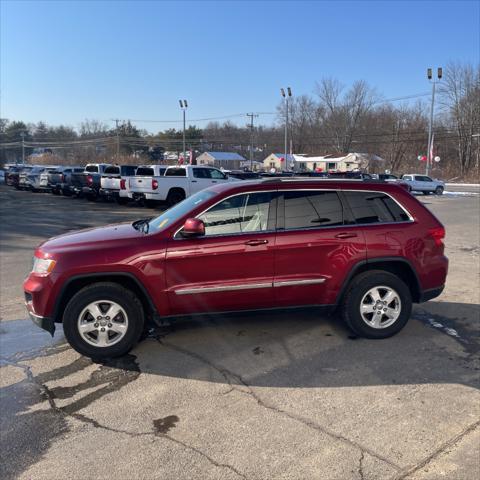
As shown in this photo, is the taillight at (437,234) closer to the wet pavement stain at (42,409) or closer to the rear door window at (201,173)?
the wet pavement stain at (42,409)

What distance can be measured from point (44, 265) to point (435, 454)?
3.58 meters

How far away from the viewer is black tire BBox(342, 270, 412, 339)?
4809mm

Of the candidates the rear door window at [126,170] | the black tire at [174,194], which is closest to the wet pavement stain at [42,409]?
the black tire at [174,194]

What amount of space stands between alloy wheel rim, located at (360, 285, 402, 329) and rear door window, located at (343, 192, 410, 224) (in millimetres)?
742

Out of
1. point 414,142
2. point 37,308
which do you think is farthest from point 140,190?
point 414,142

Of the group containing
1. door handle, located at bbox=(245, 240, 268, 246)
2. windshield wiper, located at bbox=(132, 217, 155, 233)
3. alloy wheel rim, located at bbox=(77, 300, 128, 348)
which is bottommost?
alloy wheel rim, located at bbox=(77, 300, 128, 348)

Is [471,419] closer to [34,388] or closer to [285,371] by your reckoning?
[285,371]

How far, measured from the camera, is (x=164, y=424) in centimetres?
333

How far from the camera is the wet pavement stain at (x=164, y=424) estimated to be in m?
3.25

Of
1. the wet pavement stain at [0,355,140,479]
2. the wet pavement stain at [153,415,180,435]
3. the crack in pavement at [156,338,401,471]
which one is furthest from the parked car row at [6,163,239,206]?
the wet pavement stain at [153,415,180,435]

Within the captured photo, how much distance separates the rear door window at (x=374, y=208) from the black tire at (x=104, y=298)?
247 cm

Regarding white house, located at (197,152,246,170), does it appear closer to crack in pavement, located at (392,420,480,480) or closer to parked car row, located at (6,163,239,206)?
parked car row, located at (6,163,239,206)

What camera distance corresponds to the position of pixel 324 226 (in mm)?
4746

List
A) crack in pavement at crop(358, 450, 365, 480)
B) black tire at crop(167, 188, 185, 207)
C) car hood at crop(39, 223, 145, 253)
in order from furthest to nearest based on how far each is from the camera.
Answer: black tire at crop(167, 188, 185, 207) → car hood at crop(39, 223, 145, 253) → crack in pavement at crop(358, 450, 365, 480)
